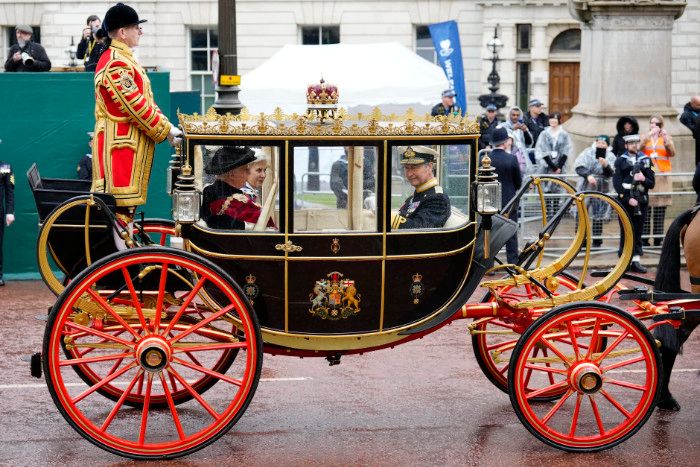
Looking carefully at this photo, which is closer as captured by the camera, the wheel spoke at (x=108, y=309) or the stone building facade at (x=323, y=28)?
the wheel spoke at (x=108, y=309)

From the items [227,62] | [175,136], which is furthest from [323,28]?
[175,136]

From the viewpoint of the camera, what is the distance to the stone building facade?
3034 centimetres

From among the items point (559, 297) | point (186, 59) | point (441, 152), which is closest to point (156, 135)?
point (441, 152)

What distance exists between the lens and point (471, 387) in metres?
8.70

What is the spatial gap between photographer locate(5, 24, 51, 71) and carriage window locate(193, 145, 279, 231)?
26.5 feet

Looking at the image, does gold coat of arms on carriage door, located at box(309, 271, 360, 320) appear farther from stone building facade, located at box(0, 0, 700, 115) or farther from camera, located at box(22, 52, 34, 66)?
stone building facade, located at box(0, 0, 700, 115)

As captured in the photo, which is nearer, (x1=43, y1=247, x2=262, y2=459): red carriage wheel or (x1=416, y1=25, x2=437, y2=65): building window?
(x1=43, y1=247, x2=262, y2=459): red carriage wheel

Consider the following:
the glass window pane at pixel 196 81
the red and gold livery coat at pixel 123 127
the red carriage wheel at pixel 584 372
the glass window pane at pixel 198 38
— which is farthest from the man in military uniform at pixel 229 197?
the glass window pane at pixel 198 38

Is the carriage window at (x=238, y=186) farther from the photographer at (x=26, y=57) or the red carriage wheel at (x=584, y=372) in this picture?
the photographer at (x=26, y=57)

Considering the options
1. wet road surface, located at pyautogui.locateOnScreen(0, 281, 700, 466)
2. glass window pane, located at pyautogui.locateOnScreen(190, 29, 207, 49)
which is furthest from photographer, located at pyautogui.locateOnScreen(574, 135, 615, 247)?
glass window pane, located at pyautogui.locateOnScreen(190, 29, 207, 49)

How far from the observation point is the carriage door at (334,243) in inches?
282

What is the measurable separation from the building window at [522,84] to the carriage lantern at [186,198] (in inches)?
962

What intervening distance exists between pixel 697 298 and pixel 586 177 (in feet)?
22.8

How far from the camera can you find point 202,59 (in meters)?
30.7
